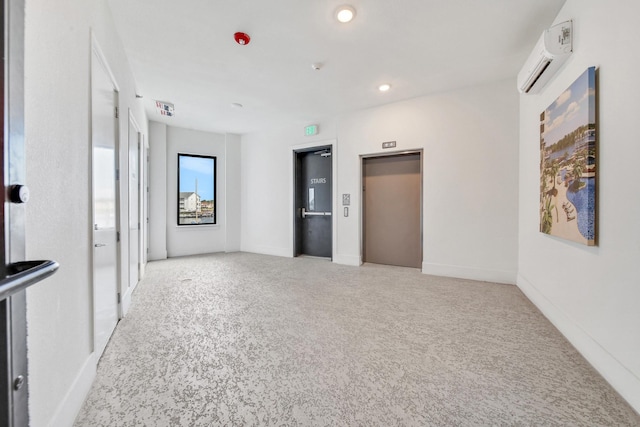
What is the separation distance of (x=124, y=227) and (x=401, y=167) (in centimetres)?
413

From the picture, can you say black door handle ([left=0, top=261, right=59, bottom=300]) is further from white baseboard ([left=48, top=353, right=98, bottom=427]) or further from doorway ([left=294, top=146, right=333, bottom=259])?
doorway ([left=294, top=146, right=333, bottom=259])

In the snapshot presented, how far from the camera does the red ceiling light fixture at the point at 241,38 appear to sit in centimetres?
263

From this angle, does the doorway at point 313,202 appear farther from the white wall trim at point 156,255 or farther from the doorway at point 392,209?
the white wall trim at point 156,255

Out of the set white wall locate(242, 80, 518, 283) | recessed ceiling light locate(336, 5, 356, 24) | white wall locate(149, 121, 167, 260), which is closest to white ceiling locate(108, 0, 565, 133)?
recessed ceiling light locate(336, 5, 356, 24)

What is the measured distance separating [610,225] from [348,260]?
3.63 metres

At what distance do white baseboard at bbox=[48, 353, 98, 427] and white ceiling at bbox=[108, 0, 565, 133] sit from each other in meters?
2.88

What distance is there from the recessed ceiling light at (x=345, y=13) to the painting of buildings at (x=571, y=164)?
1.92 metres

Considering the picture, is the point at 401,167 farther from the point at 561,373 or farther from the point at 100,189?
the point at 100,189

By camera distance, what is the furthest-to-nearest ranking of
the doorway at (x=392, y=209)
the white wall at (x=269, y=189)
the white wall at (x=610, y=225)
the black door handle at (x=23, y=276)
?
the white wall at (x=269, y=189) < the doorway at (x=392, y=209) < the white wall at (x=610, y=225) < the black door handle at (x=23, y=276)

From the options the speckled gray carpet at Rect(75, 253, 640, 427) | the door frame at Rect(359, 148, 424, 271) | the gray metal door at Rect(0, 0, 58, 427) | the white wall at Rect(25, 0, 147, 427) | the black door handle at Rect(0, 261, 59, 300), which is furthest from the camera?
the door frame at Rect(359, 148, 424, 271)

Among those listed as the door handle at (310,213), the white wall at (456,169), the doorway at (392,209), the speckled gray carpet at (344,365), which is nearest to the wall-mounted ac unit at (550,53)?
the white wall at (456,169)

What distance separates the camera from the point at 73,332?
147 cm

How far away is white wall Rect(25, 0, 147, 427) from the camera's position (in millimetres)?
1094

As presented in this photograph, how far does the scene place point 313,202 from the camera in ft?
18.9
